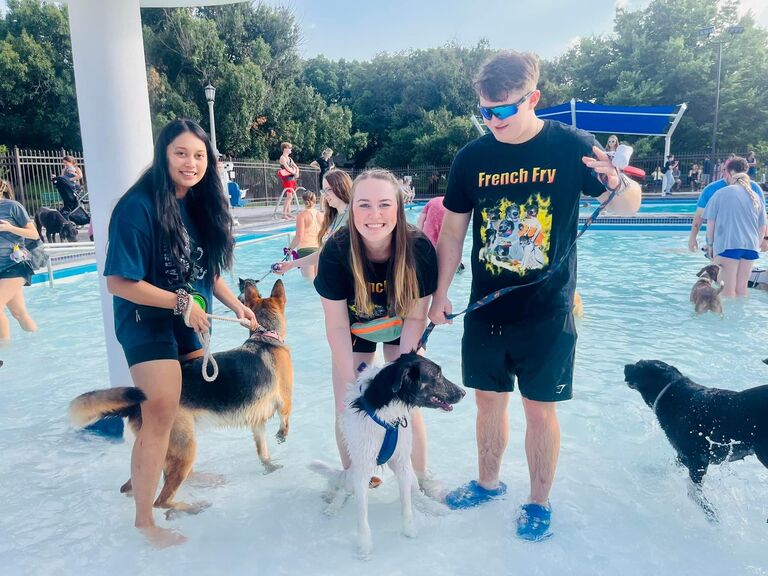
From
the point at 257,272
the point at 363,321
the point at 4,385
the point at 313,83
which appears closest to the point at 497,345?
the point at 363,321

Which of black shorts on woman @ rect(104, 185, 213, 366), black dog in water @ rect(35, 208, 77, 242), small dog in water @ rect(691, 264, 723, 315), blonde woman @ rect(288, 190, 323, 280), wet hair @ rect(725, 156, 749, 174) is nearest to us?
black shorts on woman @ rect(104, 185, 213, 366)

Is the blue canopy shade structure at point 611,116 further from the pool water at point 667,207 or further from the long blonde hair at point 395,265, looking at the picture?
the long blonde hair at point 395,265

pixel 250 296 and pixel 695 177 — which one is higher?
pixel 695 177

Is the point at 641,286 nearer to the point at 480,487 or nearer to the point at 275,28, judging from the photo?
the point at 480,487

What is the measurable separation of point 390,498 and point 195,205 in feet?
6.68

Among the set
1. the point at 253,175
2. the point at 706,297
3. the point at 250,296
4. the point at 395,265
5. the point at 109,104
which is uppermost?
the point at 253,175

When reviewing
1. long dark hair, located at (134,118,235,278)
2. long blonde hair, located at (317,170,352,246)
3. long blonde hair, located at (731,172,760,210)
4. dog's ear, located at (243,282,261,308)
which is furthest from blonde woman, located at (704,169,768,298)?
long dark hair, located at (134,118,235,278)

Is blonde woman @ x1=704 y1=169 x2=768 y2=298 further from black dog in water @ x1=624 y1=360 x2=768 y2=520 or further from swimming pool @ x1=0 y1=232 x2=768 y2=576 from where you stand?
black dog in water @ x1=624 y1=360 x2=768 y2=520

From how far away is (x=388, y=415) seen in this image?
2613 millimetres

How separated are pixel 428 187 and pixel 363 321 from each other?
3682 centimetres

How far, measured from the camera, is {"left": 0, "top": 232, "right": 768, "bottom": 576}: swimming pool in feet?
8.55

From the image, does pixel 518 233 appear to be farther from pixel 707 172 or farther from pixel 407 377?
pixel 707 172

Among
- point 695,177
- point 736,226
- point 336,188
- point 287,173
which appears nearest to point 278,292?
point 336,188

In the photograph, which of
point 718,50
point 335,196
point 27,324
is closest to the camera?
point 335,196
